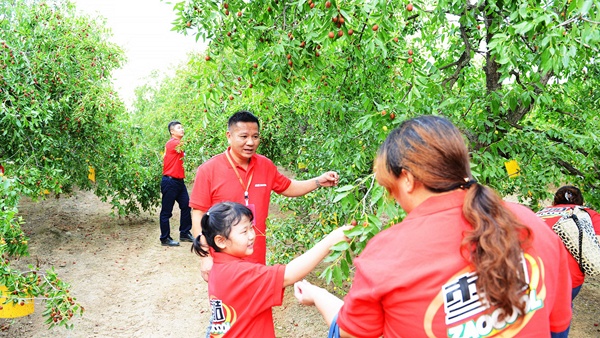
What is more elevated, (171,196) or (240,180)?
(240,180)

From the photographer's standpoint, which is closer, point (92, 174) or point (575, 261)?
point (575, 261)

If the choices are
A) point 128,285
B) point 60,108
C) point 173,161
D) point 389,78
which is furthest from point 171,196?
point 389,78

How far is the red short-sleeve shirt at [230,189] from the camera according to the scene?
125 inches

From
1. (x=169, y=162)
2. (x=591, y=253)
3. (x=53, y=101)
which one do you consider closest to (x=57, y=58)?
(x=53, y=101)

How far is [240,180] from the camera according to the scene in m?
3.20

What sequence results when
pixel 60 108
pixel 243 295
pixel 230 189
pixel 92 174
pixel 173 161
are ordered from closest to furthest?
pixel 243 295
pixel 230 189
pixel 60 108
pixel 92 174
pixel 173 161

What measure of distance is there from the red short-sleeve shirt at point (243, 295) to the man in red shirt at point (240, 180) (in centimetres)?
96

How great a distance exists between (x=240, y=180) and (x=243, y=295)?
1.27 m

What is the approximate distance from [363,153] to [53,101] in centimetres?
518

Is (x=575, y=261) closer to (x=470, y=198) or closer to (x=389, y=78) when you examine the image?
(x=389, y=78)

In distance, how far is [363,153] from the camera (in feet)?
13.2

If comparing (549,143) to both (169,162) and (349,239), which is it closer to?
(349,239)

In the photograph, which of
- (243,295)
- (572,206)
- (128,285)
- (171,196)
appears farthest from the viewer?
(171,196)

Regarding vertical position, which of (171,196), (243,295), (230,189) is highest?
(230,189)
